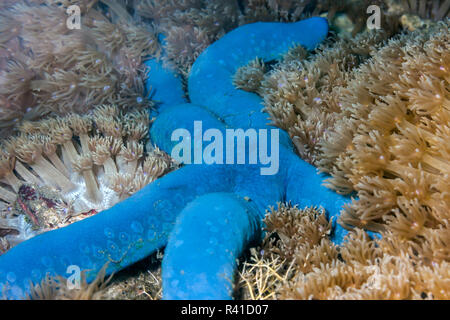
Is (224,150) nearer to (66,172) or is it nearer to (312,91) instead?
(312,91)

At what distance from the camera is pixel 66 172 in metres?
3.78

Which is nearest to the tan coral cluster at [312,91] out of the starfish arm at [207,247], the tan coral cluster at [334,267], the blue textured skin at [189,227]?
the blue textured skin at [189,227]

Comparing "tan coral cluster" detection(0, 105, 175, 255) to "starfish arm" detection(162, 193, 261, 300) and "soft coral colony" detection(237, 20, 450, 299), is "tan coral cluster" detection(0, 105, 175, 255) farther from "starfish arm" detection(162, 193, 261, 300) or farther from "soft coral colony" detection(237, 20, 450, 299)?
"soft coral colony" detection(237, 20, 450, 299)

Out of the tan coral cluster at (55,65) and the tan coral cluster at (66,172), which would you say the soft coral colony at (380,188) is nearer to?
the tan coral cluster at (66,172)

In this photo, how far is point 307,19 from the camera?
4566 millimetres

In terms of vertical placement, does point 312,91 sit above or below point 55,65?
below

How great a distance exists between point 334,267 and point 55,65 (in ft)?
13.3

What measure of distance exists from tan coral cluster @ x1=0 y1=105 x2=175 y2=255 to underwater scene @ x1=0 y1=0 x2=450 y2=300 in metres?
0.02

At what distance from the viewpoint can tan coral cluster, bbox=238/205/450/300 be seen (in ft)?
6.21

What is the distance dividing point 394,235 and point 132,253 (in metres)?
2.08

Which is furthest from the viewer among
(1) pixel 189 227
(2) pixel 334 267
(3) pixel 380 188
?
(1) pixel 189 227

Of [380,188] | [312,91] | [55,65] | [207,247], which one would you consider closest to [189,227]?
[207,247]

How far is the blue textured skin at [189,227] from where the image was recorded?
239 cm

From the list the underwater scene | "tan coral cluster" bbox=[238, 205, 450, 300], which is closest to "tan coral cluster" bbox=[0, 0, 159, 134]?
the underwater scene
